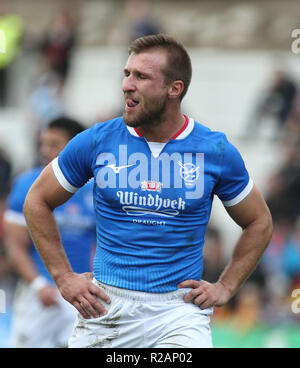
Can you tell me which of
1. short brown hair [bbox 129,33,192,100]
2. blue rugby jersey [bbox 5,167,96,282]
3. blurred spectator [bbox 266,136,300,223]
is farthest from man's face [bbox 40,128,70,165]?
blurred spectator [bbox 266,136,300,223]

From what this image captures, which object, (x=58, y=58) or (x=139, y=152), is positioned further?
(x=58, y=58)

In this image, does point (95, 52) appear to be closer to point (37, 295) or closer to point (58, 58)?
point (58, 58)

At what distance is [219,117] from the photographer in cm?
1549

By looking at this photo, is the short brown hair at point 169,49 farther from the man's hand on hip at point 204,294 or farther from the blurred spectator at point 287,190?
the blurred spectator at point 287,190

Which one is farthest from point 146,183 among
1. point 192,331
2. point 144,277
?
point 192,331

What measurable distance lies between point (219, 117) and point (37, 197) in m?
10.6

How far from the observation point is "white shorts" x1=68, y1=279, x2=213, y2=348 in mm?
5004

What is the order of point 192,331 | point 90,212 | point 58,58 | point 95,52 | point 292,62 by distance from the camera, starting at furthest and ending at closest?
point 95,52
point 58,58
point 292,62
point 90,212
point 192,331

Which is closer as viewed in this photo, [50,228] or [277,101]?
[50,228]

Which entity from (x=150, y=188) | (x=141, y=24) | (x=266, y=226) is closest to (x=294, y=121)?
(x=141, y=24)

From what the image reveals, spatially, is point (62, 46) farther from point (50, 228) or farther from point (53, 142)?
point (50, 228)

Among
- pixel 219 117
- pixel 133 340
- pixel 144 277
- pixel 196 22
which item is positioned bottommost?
pixel 133 340

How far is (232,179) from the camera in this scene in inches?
201

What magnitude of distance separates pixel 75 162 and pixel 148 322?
1.05 meters
